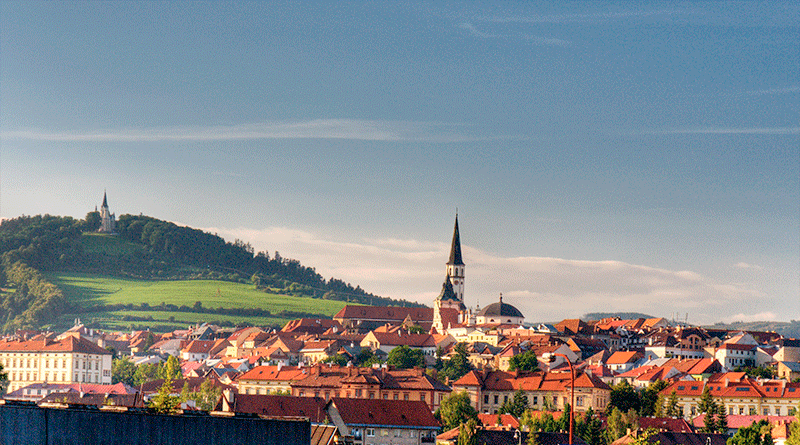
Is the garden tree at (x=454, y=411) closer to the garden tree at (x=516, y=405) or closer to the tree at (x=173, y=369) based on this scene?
the garden tree at (x=516, y=405)

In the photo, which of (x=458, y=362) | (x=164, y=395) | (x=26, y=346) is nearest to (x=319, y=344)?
(x=458, y=362)

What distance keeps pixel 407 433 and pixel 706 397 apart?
148 feet

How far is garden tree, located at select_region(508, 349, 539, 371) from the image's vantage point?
165 meters

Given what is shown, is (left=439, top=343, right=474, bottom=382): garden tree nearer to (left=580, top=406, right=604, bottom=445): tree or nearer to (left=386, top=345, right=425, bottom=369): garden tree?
(left=386, top=345, right=425, bottom=369): garden tree

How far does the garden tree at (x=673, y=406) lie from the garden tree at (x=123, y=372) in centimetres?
8378

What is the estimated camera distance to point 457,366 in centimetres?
17538

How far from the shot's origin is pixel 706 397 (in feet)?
446

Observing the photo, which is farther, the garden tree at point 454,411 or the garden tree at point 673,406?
the garden tree at point 673,406

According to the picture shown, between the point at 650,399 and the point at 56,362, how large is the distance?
90805mm

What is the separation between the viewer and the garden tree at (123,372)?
18918 cm

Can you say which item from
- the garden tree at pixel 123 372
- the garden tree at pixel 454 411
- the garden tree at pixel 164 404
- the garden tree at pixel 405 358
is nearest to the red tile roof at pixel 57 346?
the garden tree at pixel 123 372

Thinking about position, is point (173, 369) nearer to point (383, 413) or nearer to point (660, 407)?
point (660, 407)

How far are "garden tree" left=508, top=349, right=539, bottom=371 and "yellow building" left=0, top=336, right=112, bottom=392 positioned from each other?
63.0 metres

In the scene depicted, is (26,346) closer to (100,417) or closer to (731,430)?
(731,430)
